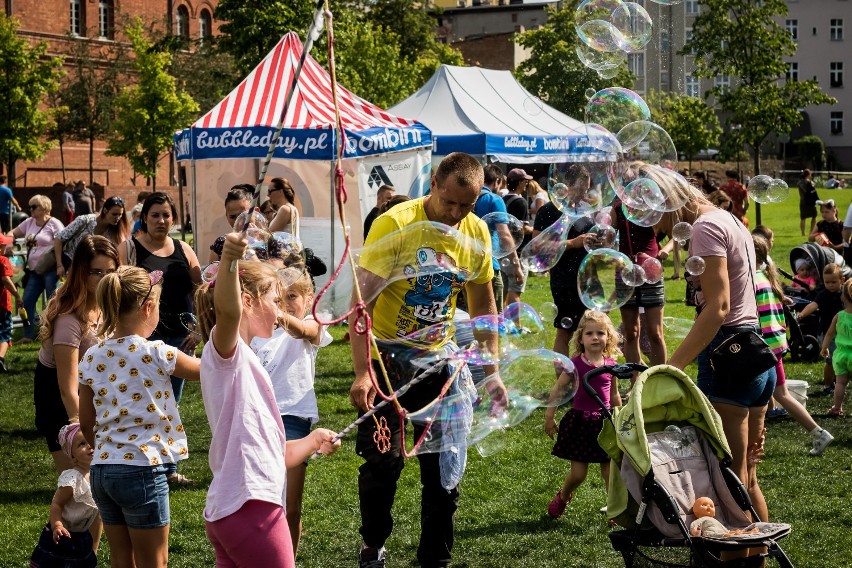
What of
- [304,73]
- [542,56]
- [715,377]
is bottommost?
[715,377]

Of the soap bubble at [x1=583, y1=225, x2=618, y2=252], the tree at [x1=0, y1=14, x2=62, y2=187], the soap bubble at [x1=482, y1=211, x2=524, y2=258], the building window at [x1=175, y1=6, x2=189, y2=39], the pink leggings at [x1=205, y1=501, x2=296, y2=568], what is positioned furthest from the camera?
the building window at [x1=175, y1=6, x2=189, y2=39]

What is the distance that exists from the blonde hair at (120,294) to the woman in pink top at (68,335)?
0.71 m

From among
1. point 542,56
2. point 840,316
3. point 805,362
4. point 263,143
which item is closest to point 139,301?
point 840,316

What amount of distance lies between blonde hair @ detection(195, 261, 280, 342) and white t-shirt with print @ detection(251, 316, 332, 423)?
3.00 feet

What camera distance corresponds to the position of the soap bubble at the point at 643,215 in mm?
5270

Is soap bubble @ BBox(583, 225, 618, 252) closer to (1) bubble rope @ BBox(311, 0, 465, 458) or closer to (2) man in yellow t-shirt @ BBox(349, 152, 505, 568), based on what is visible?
(2) man in yellow t-shirt @ BBox(349, 152, 505, 568)

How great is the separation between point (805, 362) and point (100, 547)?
7.97 meters

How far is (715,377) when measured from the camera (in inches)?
194

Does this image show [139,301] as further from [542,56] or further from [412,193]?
[542,56]

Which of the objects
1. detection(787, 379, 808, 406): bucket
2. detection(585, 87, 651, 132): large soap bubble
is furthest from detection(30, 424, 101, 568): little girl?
detection(787, 379, 808, 406): bucket

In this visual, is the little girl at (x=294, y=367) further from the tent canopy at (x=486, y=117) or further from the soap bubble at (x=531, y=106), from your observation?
the soap bubble at (x=531, y=106)

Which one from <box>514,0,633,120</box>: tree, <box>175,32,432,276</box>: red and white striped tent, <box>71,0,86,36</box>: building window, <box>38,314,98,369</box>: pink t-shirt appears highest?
<box>71,0,86,36</box>: building window

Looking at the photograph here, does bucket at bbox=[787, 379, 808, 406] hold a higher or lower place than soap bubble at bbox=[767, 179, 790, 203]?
lower

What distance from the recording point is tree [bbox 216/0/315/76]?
21.1 metres
